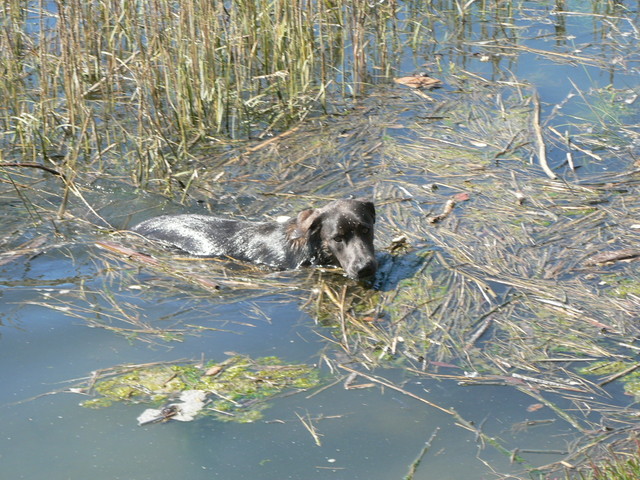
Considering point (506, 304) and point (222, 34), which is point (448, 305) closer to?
point (506, 304)

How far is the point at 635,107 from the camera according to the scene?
9.45 m

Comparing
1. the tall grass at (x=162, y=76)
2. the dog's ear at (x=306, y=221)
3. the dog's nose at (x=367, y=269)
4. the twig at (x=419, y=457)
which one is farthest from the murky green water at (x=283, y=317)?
the tall grass at (x=162, y=76)

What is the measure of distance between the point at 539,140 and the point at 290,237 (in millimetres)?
2902

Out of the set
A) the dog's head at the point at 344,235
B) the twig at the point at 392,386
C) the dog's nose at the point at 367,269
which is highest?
the dog's head at the point at 344,235

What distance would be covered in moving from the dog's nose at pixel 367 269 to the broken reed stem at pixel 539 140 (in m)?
2.25

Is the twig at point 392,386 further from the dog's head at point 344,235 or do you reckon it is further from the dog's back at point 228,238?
the dog's back at point 228,238

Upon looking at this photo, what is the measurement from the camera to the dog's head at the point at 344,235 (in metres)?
6.82

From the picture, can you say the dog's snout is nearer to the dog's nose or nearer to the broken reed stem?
the dog's nose

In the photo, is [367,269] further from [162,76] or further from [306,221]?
[162,76]

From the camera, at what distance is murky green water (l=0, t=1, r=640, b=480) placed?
4637 millimetres

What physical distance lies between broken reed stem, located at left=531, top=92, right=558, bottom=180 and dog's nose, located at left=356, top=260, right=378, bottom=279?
2.25 m

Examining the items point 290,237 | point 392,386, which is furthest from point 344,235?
point 392,386

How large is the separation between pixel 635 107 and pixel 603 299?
391cm

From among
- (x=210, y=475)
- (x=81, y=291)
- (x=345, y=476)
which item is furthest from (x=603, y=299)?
(x=81, y=291)
